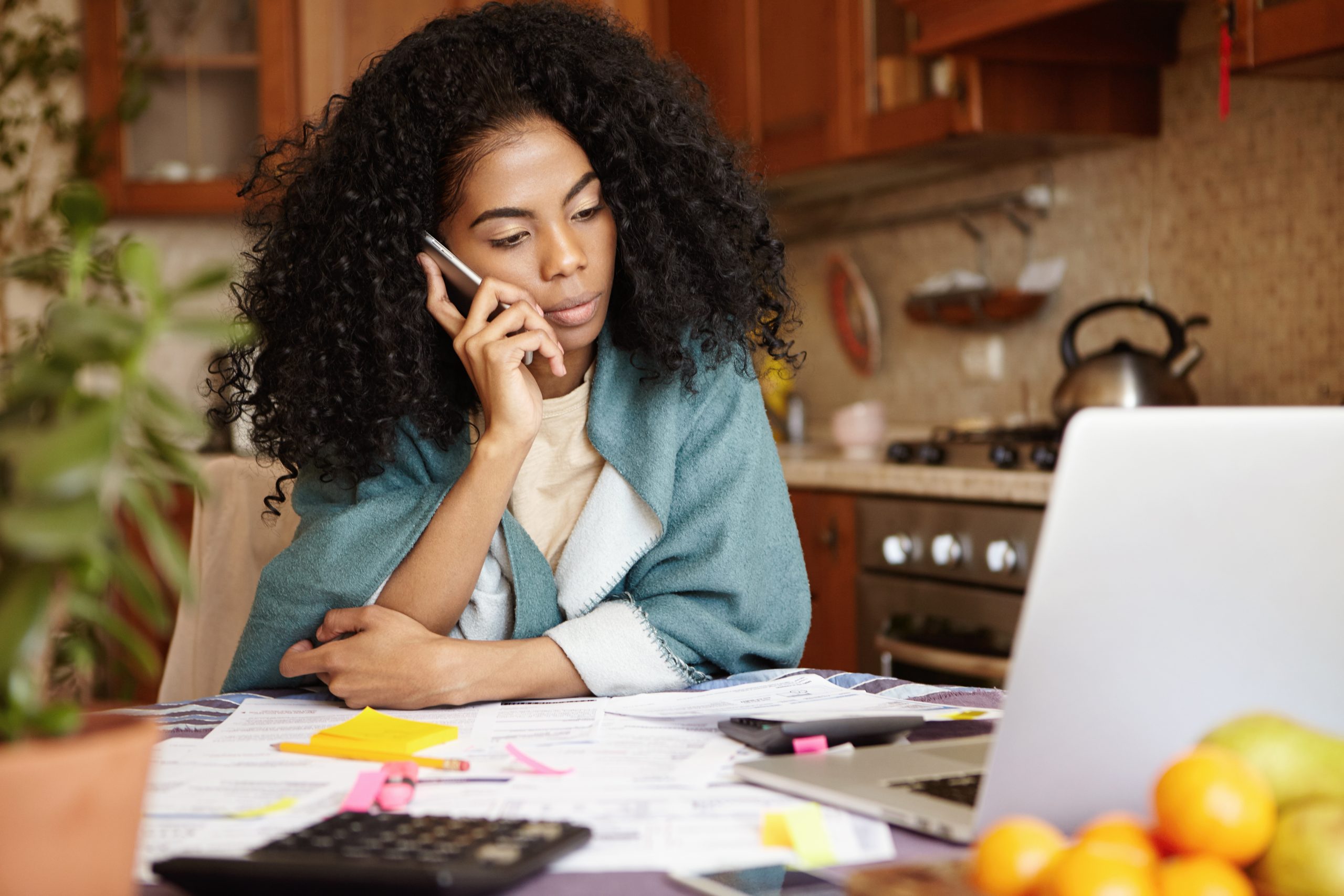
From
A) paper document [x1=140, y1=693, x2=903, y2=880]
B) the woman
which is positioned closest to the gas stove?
the woman

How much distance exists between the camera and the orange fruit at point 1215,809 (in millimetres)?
489

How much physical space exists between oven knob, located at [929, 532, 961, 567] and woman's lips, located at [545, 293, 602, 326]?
1.13 meters

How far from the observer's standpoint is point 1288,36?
5.99ft

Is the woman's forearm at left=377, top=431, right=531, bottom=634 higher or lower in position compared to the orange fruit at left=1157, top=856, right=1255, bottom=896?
higher

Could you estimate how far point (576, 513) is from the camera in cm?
137

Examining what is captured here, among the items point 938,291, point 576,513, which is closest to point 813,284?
point 938,291

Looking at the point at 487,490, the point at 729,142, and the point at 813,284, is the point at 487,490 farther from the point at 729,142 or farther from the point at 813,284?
the point at 813,284

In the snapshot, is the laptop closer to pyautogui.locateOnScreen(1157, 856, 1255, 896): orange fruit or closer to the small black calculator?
pyautogui.locateOnScreen(1157, 856, 1255, 896): orange fruit

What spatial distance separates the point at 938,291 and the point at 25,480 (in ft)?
8.91

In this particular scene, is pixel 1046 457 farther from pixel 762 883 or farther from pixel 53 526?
pixel 53 526

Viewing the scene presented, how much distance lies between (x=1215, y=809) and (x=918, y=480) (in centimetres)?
190

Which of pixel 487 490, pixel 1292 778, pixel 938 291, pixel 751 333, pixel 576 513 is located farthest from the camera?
pixel 938 291

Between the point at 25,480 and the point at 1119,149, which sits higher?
the point at 1119,149

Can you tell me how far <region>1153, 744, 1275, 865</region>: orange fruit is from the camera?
49 cm
